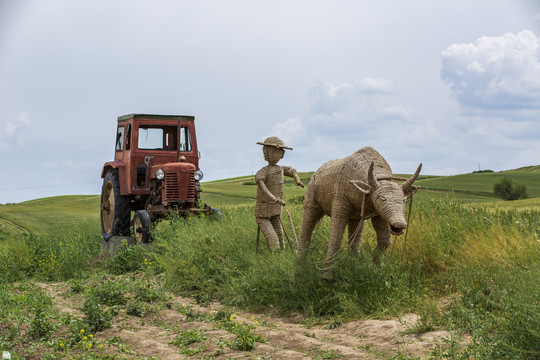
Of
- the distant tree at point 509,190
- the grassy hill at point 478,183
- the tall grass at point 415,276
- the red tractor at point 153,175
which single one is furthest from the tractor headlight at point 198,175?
the distant tree at point 509,190

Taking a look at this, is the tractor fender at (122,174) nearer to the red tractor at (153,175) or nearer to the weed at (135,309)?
the red tractor at (153,175)

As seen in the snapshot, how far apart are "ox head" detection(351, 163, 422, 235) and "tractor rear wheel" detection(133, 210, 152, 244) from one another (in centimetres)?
649

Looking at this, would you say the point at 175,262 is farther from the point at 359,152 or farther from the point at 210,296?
the point at 359,152

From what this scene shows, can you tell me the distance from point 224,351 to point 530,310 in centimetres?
278

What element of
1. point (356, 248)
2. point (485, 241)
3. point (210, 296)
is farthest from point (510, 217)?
point (210, 296)

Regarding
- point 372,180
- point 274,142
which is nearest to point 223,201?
point 274,142

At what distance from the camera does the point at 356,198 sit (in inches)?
274

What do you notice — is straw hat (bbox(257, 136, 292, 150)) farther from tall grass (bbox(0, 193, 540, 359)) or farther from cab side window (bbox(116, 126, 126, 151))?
cab side window (bbox(116, 126, 126, 151))

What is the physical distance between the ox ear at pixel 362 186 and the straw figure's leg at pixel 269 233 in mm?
2798

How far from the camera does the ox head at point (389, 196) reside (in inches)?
244

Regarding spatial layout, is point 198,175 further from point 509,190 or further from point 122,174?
point 509,190

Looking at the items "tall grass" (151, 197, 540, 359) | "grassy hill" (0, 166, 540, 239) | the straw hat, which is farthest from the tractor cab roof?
the straw hat

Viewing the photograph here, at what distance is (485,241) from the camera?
317 inches

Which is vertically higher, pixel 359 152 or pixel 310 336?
pixel 359 152
